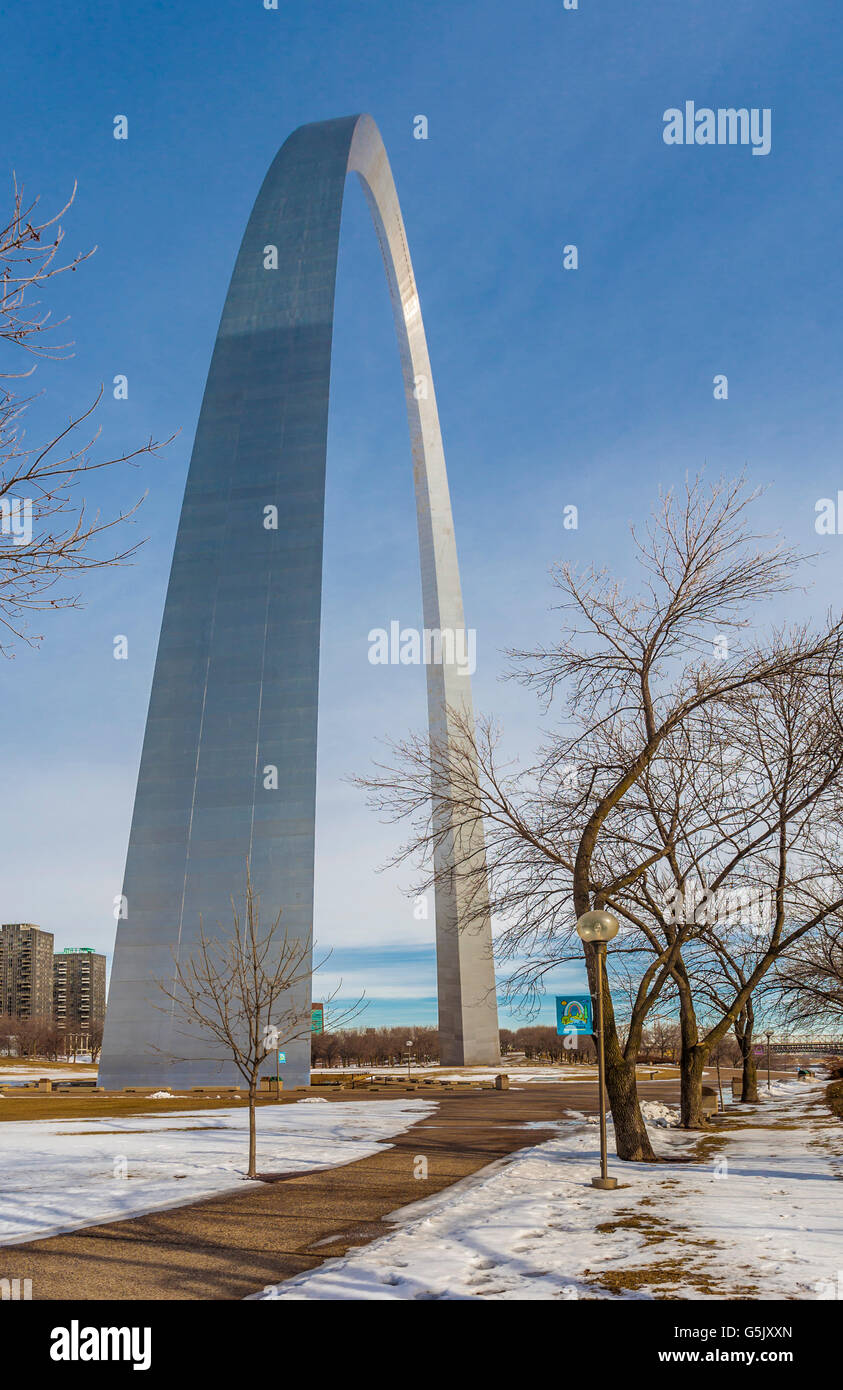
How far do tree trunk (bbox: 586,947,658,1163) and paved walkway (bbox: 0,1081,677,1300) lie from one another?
1.96 meters

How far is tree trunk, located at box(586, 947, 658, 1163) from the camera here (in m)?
13.4

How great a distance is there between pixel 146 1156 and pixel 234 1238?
19.9 ft

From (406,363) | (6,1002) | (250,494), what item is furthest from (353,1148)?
(6,1002)

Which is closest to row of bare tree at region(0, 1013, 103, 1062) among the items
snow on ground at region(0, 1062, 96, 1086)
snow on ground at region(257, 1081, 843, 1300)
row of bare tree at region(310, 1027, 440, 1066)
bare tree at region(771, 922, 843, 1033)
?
row of bare tree at region(310, 1027, 440, 1066)

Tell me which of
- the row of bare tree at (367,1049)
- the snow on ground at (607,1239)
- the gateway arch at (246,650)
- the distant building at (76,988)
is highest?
the gateway arch at (246,650)

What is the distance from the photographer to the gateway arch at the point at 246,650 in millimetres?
29422

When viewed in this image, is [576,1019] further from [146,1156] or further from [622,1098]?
[146,1156]

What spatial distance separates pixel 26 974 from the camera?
130375 mm

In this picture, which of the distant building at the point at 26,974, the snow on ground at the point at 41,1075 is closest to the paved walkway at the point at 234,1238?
the snow on ground at the point at 41,1075

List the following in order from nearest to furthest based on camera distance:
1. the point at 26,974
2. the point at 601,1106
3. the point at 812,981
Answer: the point at 601,1106 → the point at 812,981 → the point at 26,974

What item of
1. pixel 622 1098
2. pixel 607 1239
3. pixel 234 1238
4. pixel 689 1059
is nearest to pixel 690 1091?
pixel 689 1059

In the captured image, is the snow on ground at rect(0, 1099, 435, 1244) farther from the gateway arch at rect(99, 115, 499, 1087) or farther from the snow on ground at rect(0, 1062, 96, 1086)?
the snow on ground at rect(0, 1062, 96, 1086)

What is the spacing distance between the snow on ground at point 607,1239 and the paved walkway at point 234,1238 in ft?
1.25

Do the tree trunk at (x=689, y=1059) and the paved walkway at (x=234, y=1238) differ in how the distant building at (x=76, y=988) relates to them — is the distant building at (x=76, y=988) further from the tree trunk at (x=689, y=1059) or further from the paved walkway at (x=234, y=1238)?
the paved walkway at (x=234, y=1238)
